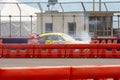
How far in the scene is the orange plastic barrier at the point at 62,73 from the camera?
7254mm

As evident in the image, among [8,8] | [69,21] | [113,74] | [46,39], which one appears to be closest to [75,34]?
[69,21]

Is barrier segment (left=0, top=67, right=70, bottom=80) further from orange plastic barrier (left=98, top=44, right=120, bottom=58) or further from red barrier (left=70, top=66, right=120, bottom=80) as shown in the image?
orange plastic barrier (left=98, top=44, right=120, bottom=58)

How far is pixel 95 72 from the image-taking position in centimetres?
779

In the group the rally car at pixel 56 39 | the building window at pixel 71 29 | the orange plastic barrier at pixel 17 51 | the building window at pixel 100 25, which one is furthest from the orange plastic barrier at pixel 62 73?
the building window at pixel 71 29

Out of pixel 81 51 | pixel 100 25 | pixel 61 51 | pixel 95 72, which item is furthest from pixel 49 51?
pixel 95 72

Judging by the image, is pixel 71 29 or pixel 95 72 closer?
pixel 95 72

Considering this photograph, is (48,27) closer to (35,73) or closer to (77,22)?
(77,22)

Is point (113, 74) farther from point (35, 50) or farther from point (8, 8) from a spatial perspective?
point (8, 8)

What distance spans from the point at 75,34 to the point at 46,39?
993cm

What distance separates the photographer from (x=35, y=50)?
76.0 ft

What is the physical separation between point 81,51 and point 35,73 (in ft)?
52.4

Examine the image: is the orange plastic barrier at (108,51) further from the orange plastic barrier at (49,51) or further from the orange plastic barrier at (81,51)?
the orange plastic barrier at (49,51)

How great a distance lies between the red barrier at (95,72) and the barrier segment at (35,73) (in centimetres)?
15

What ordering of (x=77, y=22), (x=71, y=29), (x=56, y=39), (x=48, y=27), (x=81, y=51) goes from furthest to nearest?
(x=71, y=29) → (x=48, y=27) → (x=77, y=22) → (x=56, y=39) → (x=81, y=51)
